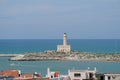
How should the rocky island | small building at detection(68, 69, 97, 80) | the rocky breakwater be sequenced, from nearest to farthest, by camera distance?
small building at detection(68, 69, 97, 80), the rocky breakwater, the rocky island

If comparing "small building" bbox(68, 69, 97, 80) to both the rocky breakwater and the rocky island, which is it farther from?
the rocky breakwater

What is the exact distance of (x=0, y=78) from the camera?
3086cm

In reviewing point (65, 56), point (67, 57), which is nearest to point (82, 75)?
point (67, 57)

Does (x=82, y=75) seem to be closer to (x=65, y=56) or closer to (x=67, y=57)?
(x=67, y=57)

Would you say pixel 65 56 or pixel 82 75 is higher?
pixel 65 56

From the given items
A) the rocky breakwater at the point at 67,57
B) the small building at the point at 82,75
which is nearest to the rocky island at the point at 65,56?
the rocky breakwater at the point at 67,57

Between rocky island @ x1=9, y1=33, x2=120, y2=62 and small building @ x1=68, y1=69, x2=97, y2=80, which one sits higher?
rocky island @ x1=9, y1=33, x2=120, y2=62

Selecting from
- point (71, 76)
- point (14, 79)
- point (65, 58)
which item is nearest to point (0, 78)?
point (14, 79)

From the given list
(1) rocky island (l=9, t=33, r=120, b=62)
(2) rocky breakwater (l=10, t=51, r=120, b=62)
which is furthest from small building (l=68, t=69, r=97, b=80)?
(2) rocky breakwater (l=10, t=51, r=120, b=62)

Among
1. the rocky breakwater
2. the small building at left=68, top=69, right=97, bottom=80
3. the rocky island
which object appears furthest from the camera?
the rocky island

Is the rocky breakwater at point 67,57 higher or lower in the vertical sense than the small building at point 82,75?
higher

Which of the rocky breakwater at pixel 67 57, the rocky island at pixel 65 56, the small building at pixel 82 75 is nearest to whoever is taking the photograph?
the small building at pixel 82 75

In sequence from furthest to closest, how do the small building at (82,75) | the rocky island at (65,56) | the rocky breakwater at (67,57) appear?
the rocky island at (65,56) → the rocky breakwater at (67,57) → the small building at (82,75)

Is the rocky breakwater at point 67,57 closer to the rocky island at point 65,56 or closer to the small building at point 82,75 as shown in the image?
the rocky island at point 65,56
